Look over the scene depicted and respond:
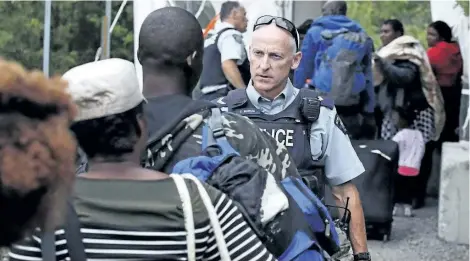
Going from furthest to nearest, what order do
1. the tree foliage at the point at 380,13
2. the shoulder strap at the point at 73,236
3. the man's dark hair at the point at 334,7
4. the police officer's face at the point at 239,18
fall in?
the tree foliage at the point at 380,13 → the police officer's face at the point at 239,18 → the man's dark hair at the point at 334,7 → the shoulder strap at the point at 73,236

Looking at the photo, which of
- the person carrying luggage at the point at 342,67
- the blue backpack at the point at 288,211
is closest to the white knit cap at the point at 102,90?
the blue backpack at the point at 288,211

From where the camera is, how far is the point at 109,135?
Result: 7.93 feet

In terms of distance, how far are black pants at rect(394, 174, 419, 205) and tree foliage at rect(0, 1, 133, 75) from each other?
3.81 metres

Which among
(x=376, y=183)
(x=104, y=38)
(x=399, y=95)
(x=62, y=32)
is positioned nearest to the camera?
(x=376, y=183)

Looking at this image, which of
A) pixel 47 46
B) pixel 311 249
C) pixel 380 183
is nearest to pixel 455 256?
pixel 380 183

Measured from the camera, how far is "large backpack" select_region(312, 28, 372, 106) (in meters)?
7.86

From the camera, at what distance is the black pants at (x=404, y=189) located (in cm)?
988

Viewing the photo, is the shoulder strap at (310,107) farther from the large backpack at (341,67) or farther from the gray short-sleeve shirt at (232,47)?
the gray short-sleeve shirt at (232,47)

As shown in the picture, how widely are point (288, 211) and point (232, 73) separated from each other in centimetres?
537

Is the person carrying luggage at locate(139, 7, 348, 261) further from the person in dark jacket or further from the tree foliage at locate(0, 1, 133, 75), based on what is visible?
the tree foliage at locate(0, 1, 133, 75)

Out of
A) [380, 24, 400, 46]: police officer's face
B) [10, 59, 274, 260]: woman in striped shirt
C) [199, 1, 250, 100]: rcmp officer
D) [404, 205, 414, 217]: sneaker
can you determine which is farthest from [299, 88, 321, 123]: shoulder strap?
[380, 24, 400, 46]: police officer's face

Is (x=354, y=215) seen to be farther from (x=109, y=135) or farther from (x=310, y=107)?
(x=109, y=135)

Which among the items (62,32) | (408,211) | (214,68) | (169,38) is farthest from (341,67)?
(62,32)

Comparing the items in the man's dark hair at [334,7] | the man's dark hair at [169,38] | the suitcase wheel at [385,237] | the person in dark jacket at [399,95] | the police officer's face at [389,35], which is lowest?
the suitcase wheel at [385,237]
